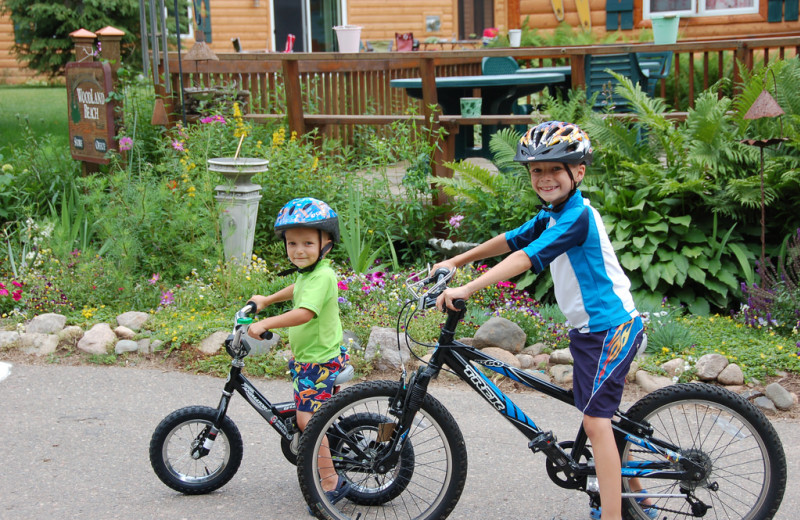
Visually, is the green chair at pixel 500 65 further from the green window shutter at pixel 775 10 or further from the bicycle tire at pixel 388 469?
the bicycle tire at pixel 388 469

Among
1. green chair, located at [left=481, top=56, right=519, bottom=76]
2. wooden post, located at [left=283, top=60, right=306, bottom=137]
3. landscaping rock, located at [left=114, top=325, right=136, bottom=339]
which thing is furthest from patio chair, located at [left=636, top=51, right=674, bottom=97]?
landscaping rock, located at [left=114, top=325, right=136, bottom=339]

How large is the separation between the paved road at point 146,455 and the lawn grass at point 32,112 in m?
5.63

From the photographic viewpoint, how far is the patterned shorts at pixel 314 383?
354cm

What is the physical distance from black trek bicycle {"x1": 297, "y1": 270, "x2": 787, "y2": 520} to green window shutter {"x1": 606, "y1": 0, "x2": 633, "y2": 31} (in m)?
12.6

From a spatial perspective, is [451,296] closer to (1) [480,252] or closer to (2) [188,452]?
(1) [480,252]

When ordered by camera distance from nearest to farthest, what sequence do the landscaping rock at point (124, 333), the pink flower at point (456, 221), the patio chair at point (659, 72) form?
the landscaping rock at point (124, 333) → the pink flower at point (456, 221) → the patio chair at point (659, 72)

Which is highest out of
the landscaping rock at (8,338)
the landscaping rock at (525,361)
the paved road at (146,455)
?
the landscaping rock at (8,338)

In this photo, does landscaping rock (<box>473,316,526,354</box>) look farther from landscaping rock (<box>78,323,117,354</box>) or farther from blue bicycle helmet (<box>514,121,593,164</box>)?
landscaping rock (<box>78,323,117,354</box>)

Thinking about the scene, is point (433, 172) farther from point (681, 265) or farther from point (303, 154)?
point (681, 265)

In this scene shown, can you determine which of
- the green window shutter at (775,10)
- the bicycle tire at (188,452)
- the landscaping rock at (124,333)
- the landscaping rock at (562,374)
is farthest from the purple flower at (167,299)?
the green window shutter at (775,10)

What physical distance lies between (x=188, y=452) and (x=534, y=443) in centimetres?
162

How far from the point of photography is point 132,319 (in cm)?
580

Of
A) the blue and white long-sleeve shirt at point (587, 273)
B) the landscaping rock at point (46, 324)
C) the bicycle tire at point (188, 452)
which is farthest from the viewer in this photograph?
the landscaping rock at point (46, 324)

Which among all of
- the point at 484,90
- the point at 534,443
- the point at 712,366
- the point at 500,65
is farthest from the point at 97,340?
the point at 500,65
